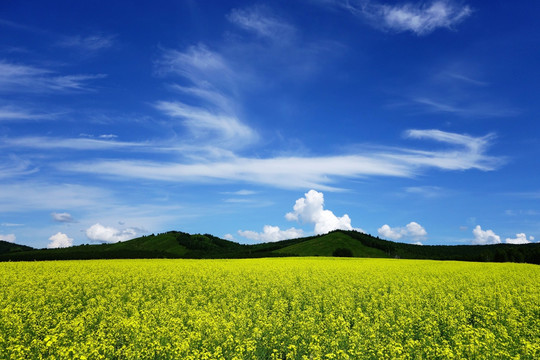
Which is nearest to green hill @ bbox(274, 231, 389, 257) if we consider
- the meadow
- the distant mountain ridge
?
the distant mountain ridge

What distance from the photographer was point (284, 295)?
79.9ft

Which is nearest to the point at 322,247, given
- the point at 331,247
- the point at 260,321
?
the point at 331,247

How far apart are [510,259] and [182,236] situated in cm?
12922

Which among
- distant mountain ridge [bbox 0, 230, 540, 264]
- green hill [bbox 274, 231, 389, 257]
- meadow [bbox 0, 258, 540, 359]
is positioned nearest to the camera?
meadow [bbox 0, 258, 540, 359]

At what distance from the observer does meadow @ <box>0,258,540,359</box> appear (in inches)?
463

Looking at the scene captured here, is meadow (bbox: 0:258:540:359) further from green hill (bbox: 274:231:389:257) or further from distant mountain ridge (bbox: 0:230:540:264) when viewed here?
green hill (bbox: 274:231:389:257)

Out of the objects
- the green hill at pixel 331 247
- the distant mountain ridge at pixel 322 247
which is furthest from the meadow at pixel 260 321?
the green hill at pixel 331 247

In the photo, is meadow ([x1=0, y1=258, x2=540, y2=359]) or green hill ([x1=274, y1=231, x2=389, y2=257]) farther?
green hill ([x1=274, y1=231, x2=389, y2=257])

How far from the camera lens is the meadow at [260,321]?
463 inches

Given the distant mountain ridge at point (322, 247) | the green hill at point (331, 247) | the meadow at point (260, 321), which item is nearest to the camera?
the meadow at point (260, 321)

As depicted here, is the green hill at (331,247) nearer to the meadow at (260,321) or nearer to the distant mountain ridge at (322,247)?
the distant mountain ridge at (322,247)

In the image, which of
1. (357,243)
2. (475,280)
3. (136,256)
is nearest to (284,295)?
(475,280)

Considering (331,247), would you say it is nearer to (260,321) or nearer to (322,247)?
(322,247)

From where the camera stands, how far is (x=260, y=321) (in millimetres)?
14555
